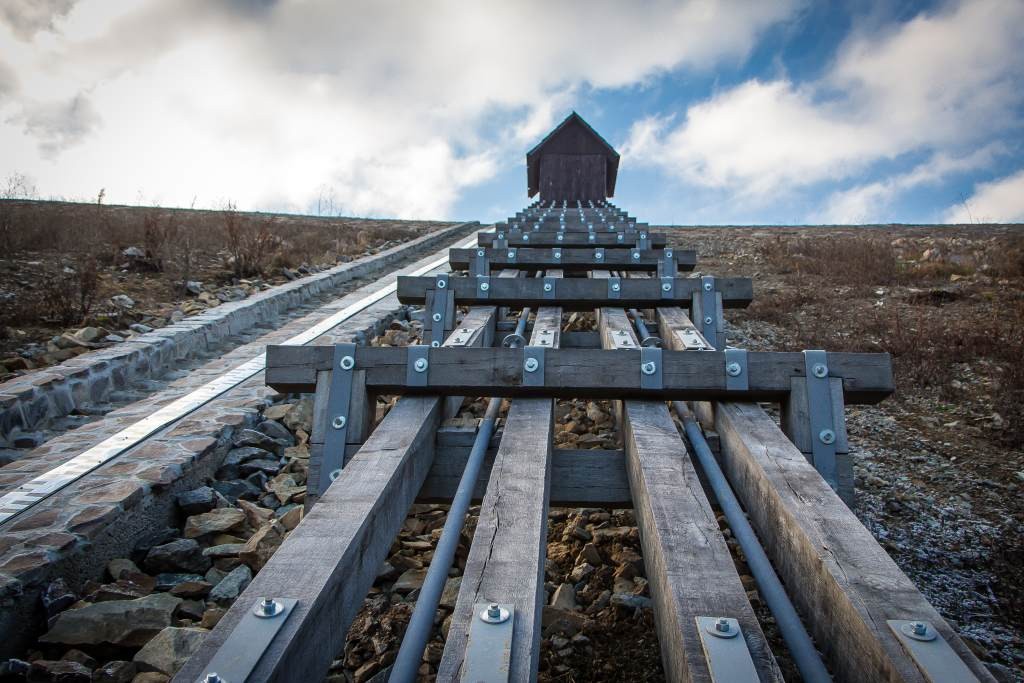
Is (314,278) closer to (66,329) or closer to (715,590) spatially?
(66,329)

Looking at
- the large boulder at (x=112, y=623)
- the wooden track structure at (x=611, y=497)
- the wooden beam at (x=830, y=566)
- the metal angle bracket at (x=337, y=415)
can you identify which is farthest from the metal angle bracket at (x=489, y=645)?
the large boulder at (x=112, y=623)

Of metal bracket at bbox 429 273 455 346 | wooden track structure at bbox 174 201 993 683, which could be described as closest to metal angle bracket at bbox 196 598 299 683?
wooden track structure at bbox 174 201 993 683

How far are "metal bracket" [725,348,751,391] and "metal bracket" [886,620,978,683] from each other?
1.15 meters

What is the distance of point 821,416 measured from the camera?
7.36 feet

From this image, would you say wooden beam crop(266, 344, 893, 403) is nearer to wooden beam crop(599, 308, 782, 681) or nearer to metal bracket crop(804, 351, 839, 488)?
metal bracket crop(804, 351, 839, 488)

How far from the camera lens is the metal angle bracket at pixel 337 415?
2.25 meters

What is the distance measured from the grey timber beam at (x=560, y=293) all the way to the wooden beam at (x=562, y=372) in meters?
1.72

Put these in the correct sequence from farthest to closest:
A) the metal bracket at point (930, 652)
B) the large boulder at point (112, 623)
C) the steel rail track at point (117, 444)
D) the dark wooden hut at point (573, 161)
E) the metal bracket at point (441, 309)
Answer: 1. the dark wooden hut at point (573, 161)
2. the metal bracket at point (441, 309)
3. the steel rail track at point (117, 444)
4. the large boulder at point (112, 623)
5. the metal bracket at point (930, 652)

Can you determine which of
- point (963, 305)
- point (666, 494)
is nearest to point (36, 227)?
point (666, 494)

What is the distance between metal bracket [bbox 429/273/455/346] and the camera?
13.1 ft

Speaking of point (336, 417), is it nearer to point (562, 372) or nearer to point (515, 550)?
point (562, 372)

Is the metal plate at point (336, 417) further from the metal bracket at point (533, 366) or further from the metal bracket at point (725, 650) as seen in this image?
the metal bracket at point (725, 650)

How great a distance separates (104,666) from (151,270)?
342 inches

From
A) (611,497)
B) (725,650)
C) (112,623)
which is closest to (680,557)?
(725,650)
